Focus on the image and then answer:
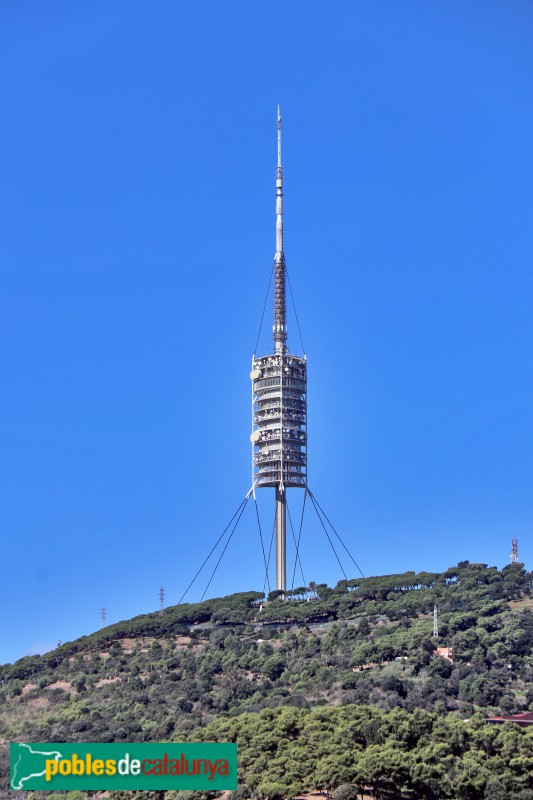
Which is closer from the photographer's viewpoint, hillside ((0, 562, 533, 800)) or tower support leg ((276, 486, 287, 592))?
hillside ((0, 562, 533, 800))

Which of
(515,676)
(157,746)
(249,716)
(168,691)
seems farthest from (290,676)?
(157,746)

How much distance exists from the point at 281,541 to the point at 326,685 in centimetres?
3960

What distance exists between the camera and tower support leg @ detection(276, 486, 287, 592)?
179 meters

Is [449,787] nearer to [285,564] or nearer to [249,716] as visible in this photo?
[249,716]

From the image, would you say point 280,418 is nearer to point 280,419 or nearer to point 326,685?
point 280,419

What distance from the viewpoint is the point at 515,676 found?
14212 centimetres

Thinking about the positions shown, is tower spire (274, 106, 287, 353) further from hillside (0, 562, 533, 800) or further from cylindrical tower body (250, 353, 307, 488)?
hillside (0, 562, 533, 800)

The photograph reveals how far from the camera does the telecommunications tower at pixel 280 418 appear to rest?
179875 mm

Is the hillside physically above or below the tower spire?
below

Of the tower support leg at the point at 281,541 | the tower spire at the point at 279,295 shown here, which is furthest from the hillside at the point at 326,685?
the tower spire at the point at 279,295

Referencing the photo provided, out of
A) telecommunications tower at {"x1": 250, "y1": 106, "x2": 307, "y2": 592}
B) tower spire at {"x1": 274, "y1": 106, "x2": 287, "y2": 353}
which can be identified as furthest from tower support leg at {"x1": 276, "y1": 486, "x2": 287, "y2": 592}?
tower spire at {"x1": 274, "y1": 106, "x2": 287, "y2": 353}


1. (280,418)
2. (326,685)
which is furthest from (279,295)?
(326,685)

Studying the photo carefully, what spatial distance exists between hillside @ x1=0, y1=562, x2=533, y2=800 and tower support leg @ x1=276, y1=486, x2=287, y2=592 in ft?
7.84

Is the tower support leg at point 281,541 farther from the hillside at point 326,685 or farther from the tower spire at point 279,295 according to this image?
the tower spire at point 279,295
